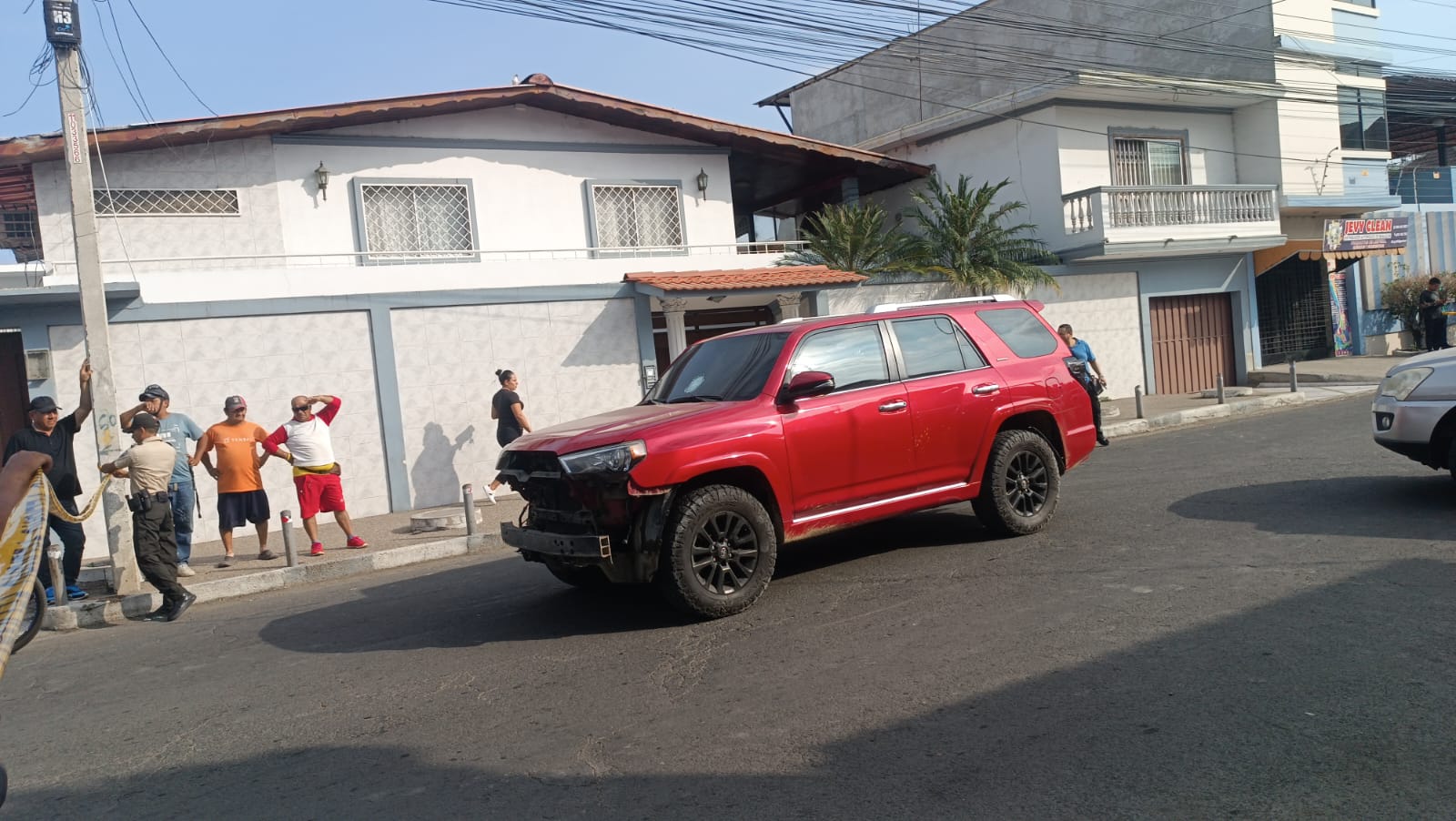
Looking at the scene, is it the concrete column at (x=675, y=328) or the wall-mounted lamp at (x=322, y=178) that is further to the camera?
the concrete column at (x=675, y=328)

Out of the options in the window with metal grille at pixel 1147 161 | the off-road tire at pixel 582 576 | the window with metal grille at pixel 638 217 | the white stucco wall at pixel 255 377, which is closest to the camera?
the off-road tire at pixel 582 576

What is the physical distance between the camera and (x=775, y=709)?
4602 millimetres

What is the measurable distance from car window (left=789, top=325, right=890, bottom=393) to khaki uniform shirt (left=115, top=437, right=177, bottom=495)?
5.33 m

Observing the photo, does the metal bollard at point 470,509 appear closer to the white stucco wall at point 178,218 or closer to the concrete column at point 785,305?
the white stucco wall at point 178,218

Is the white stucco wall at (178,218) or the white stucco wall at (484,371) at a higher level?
the white stucco wall at (178,218)

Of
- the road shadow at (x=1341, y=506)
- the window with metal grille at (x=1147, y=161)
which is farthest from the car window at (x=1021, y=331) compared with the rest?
the window with metal grille at (x=1147, y=161)

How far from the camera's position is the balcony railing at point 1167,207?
1962 centimetres

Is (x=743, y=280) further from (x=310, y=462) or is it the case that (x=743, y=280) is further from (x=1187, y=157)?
(x=1187, y=157)

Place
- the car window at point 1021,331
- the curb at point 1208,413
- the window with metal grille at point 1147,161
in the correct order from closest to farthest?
the car window at point 1021,331
the curb at point 1208,413
the window with metal grille at point 1147,161

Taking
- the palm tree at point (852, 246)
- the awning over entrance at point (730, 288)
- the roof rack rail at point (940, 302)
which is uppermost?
the palm tree at point (852, 246)

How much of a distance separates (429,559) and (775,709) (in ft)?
21.5

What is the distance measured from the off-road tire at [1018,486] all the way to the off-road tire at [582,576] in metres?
2.90

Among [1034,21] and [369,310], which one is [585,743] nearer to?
[369,310]

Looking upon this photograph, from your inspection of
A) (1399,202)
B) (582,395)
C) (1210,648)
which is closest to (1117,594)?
(1210,648)
